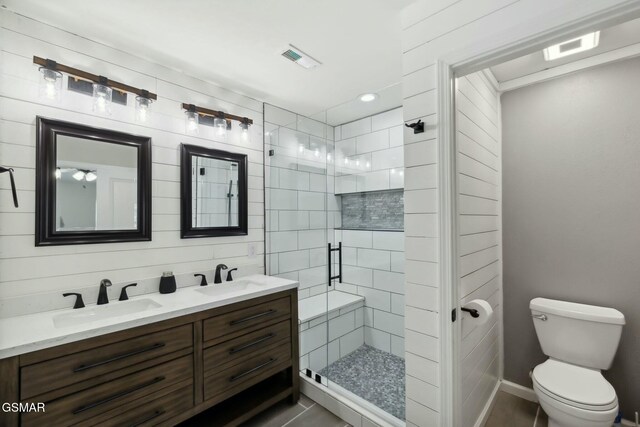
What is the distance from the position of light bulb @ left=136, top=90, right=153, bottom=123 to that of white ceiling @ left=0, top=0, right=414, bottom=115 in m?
0.31

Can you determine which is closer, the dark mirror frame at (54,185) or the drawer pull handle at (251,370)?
the dark mirror frame at (54,185)

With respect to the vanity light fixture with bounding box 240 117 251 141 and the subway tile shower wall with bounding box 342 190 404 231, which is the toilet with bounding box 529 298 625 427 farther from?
the vanity light fixture with bounding box 240 117 251 141

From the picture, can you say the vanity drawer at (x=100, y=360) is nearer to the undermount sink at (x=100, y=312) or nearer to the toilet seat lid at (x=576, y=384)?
the undermount sink at (x=100, y=312)

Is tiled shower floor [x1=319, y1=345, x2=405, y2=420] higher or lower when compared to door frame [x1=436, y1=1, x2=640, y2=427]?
lower

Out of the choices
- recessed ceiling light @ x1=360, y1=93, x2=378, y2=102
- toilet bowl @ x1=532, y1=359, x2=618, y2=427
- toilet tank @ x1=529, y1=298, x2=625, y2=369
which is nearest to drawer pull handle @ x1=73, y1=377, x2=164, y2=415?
toilet bowl @ x1=532, y1=359, x2=618, y2=427

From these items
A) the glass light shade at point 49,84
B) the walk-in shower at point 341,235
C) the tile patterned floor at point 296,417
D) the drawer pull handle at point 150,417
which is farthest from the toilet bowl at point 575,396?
the glass light shade at point 49,84

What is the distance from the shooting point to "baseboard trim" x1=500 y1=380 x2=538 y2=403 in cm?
220

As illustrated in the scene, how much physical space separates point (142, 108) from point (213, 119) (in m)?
0.53

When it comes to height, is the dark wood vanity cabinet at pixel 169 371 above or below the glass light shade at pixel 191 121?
below

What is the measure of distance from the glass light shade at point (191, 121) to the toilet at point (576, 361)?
289cm

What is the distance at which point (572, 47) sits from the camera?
182 centimetres

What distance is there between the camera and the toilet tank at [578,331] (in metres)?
1.81

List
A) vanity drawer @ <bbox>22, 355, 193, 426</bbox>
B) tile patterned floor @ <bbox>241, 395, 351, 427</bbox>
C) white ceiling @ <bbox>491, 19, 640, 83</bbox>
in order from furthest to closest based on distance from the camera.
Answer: tile patterned floor @ <bbox>241, 395, 351, 427</bbox> < white ceiling @ <bbox>491, 19, 640, 83</bbox> < vanity drawer @ <bbox>22, 355, 193, 426</bbox>

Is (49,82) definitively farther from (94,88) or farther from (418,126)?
(418,126)
